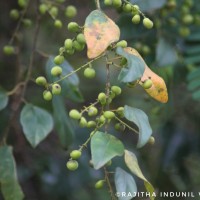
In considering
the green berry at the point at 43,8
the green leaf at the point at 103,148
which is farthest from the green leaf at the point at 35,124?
the green leaf at the point at 103,148

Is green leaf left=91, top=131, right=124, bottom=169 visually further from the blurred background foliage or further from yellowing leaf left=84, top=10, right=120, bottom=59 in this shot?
the blurred background foliage

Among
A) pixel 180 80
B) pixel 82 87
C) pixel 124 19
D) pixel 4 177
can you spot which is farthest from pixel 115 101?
pixel 4 177

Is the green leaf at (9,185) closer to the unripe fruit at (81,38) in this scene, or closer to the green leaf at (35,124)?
the green leaf at (35,124)

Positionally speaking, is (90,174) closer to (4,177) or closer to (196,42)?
(196,42)

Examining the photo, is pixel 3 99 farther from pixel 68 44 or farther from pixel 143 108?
pixel 143 108

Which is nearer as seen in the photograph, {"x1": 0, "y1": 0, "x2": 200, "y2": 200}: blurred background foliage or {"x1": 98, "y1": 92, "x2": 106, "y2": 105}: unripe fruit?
{"x1": 98, "y1": 92, "x2": 106, "y2": 105}: unripe fruit

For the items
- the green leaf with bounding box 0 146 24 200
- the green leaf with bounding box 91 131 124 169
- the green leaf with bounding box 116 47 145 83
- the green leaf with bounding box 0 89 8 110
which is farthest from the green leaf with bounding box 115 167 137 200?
the green leaf with bounding box 0 89 8 110
